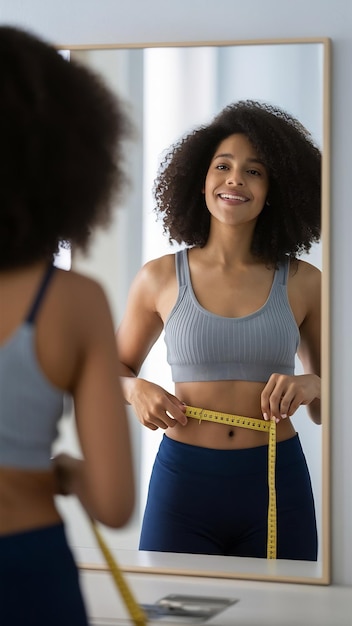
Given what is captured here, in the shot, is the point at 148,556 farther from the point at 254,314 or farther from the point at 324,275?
the point at 324,275

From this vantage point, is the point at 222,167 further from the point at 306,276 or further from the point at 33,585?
the point at 33,585

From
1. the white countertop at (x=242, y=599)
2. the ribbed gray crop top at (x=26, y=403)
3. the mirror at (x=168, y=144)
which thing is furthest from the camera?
the mirror at (x=168, y=144)

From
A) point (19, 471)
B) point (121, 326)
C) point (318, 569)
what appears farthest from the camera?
point (121, 326)

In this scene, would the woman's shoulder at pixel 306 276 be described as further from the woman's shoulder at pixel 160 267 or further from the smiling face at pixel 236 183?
the woman's shoulder at pixel 160 267

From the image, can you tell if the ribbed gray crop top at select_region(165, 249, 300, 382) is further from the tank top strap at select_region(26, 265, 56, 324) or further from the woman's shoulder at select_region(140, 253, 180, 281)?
the tank top strap at select_region(26, 265, 56, 324)

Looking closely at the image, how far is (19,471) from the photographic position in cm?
110

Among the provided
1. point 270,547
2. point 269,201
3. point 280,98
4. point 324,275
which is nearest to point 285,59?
point 280,98

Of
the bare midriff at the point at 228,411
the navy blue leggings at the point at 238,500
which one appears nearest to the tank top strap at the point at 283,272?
the bare midriff at the point at 228,411

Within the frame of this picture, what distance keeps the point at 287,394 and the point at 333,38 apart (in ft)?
2.43

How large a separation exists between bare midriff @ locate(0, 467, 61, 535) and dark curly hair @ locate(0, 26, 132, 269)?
0.25 meters

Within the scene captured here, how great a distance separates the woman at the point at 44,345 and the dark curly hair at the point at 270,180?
35.4 inches

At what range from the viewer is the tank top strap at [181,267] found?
79.4 inches

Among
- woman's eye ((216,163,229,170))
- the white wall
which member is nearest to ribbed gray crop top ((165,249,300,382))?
the white wall

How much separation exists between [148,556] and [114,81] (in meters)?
1.02
